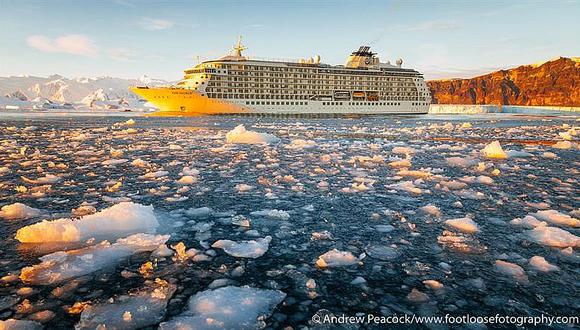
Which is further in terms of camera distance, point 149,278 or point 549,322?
point 149,278

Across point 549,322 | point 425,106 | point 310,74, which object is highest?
point 310,74

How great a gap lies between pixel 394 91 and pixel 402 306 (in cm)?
6705

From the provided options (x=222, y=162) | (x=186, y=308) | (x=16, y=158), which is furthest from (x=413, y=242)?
(x=16, y=158)

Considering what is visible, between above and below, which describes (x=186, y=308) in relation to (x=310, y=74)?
below

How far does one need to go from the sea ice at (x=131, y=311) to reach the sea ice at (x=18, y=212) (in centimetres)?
256

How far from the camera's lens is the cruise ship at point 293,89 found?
163 feet

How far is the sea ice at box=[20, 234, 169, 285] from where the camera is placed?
8.41 feet

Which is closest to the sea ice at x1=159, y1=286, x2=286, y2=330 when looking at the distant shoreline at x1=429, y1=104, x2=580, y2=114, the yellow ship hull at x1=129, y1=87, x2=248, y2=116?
the yellow ship hull at x1=129, y1=87, x2=248, y2=116

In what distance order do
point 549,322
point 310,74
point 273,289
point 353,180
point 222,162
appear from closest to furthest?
1. point 549,322
2. point 273,289
3. point 353,180
4. point 222,162
5. point 310,74

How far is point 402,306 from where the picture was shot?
2223 mm

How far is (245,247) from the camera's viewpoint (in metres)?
3.18

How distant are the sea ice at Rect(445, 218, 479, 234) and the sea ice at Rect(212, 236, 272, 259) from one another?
2.08 m

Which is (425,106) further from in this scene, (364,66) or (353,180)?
(353,180)

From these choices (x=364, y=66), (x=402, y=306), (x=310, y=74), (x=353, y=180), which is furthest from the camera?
(x=364, y=66)
